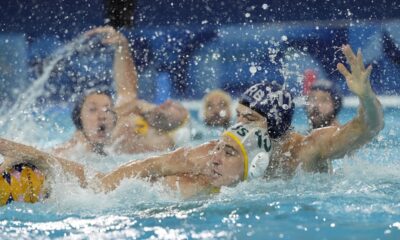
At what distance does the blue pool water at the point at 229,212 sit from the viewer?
328 cm

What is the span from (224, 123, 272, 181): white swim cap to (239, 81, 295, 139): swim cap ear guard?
17cm

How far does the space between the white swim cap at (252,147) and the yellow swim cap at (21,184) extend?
37.5 inches

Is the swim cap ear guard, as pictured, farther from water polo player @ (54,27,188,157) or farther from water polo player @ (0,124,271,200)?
water polo player @ (54,27,188,157)

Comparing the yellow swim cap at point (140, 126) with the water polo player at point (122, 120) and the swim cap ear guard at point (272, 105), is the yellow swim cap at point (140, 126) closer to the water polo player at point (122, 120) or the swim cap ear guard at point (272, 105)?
the water polo player at point (122, 120)

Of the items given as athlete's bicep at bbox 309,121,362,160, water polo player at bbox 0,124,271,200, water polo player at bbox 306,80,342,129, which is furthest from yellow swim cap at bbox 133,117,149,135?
athlete's bicep at bbox 309,121,362,160

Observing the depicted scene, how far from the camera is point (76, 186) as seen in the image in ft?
12.5

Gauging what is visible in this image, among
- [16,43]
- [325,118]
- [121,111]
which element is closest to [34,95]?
[16,43]

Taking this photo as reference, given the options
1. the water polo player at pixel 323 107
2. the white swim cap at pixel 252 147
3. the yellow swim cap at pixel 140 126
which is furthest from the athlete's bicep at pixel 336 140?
the yellow swim cap at pixel 140 126

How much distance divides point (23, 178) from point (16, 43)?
5.22 m

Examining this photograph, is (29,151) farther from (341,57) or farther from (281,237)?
(341,57)

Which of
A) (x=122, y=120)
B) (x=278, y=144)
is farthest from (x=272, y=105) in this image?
(x=122, y=120)

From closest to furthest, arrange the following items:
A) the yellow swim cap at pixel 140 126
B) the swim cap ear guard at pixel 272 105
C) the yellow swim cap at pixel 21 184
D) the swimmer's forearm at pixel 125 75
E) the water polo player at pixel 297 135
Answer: the yellow swim cap at pixel 21 184 < the water polo player at pixel 297 135 < the swim cap ear guard at pixel 272 105 < the swimmer's forearm at pixel 125 75 < the yellow swim cap at pixel 140 126

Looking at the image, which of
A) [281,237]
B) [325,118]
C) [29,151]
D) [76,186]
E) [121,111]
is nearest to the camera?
[281,237]

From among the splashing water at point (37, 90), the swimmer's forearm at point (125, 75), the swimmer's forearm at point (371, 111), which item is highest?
the splashing water at point (37, 90)
